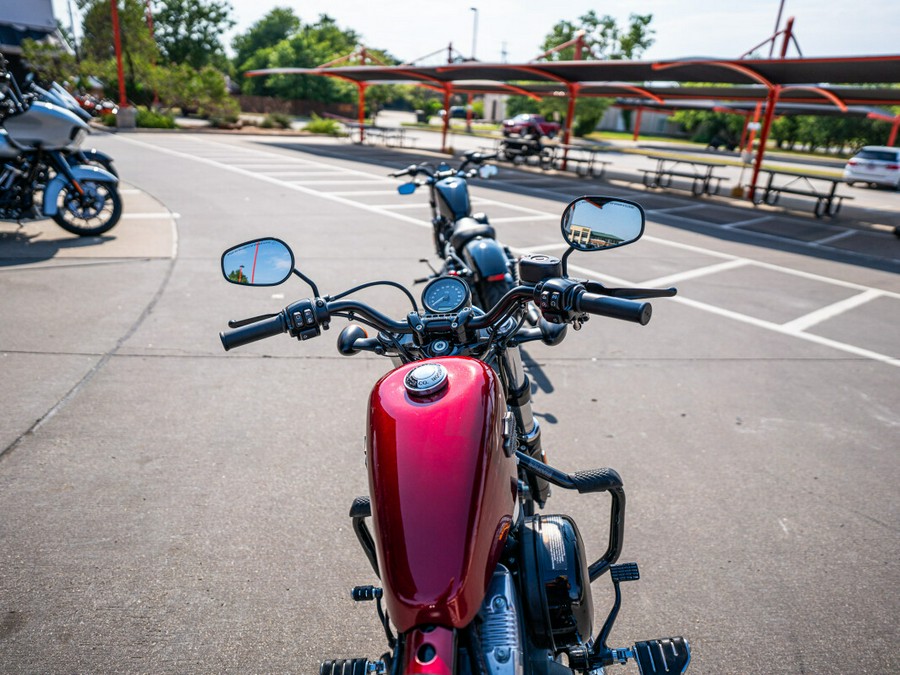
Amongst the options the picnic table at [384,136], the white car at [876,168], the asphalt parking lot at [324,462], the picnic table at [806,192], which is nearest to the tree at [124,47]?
the picnic table at [384,136]

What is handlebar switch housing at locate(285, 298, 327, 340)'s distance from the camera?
203cm

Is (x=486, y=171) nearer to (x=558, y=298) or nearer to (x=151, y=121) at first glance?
(x=558, y=298)

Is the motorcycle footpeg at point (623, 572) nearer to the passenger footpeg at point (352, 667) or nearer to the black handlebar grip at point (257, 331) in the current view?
the passenger footpeg at point (352, 667)

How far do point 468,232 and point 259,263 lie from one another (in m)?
3.53

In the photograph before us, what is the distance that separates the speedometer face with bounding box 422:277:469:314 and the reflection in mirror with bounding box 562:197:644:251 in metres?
0.39


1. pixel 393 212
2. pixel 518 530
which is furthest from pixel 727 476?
pixel 393 212

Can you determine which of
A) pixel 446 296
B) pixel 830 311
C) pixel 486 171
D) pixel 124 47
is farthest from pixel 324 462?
pixel 124 47

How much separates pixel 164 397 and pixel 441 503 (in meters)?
3.63

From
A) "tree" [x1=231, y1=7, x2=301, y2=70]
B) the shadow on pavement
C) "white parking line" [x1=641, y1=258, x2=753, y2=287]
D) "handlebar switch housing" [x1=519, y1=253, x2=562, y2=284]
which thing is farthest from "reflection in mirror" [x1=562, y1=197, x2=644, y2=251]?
"tree" [x1=231, y1=7, x2=301, y2=70]

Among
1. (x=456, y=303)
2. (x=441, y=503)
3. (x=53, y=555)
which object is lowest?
(x=53, y=555)

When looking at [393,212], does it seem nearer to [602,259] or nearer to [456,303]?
[602,259]

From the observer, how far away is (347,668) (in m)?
1.68

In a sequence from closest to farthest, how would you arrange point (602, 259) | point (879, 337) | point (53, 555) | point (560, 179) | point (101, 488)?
point (53, 555)
point (101, 488)
point (879, 337)
point (602, 259)
point (560, 179)

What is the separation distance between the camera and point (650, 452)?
4004 mm
